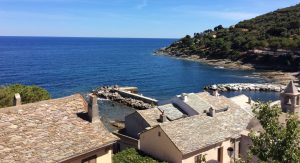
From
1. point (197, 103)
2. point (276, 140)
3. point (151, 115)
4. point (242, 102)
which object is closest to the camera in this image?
point (276, 140)

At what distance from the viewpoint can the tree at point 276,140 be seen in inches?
Answer: 595

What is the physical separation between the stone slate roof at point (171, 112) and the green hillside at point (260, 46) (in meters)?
88.3

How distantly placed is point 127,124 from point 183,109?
256 inches

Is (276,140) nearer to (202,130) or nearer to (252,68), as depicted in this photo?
(202,130)

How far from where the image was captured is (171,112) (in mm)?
41375

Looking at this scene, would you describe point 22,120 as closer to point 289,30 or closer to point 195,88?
point 195,88

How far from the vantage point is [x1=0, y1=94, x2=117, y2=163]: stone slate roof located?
18.1m

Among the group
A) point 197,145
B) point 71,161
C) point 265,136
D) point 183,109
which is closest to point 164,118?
point 183,109

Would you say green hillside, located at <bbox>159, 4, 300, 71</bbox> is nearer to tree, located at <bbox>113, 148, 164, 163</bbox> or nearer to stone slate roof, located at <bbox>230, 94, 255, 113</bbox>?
stone slate roof, located at <bbox>230, 94, 255, 113</bbox>

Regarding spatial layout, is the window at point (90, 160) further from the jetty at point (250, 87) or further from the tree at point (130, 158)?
the jetty at point (250, 87)

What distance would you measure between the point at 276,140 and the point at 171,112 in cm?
2578

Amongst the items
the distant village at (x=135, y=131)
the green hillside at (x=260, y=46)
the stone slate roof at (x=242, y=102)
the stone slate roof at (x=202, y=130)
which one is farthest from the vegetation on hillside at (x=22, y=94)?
the green hillside at (x=260, y=46)

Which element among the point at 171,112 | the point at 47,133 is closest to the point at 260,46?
the point at 171,112

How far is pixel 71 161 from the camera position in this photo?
64.0 feet
